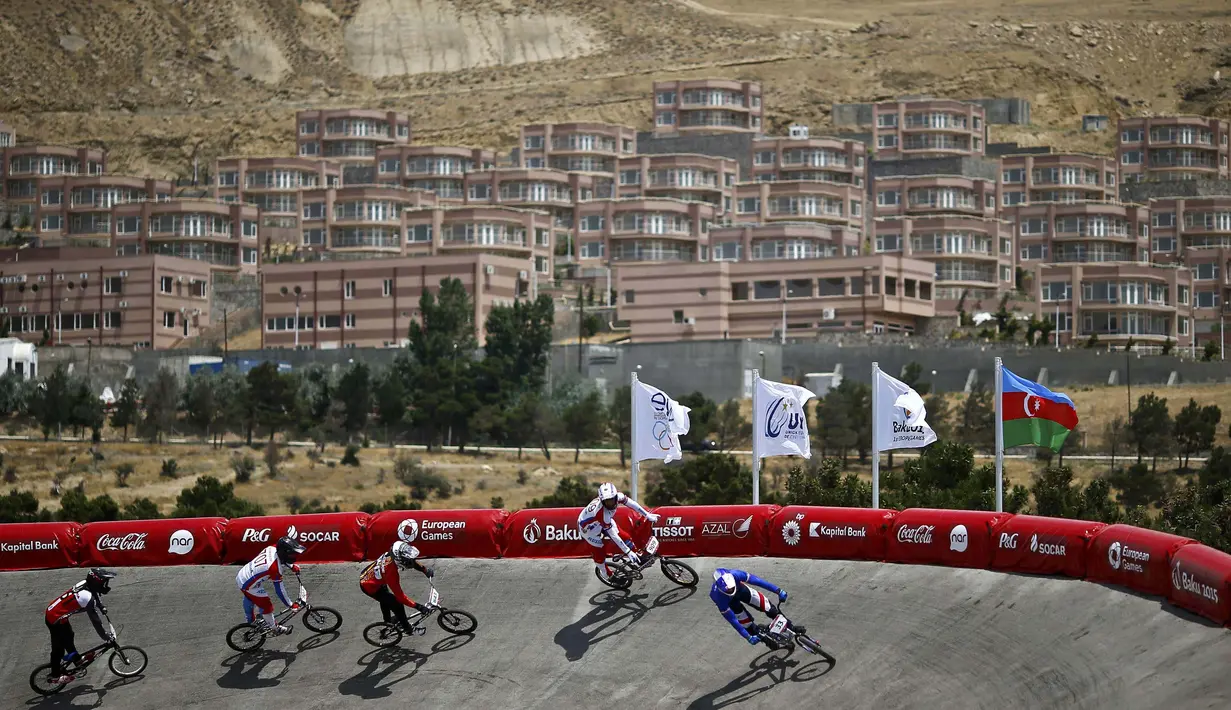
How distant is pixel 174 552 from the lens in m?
42.2

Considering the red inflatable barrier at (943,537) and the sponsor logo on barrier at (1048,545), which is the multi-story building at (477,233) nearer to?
the red inflatable barrier at (943,537)

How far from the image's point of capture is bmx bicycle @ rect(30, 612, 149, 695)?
3566 centimetres

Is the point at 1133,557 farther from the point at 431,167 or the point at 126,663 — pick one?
the point at 431,167

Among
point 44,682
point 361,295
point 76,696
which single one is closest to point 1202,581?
point 76,696

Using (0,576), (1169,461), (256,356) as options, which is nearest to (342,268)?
(256,356)

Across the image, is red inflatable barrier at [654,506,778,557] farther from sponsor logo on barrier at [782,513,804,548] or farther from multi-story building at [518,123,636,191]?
multi-story building at [518,123,636,191]

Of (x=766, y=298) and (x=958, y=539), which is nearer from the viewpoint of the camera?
(x=958, y=539)

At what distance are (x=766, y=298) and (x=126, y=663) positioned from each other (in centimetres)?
9498

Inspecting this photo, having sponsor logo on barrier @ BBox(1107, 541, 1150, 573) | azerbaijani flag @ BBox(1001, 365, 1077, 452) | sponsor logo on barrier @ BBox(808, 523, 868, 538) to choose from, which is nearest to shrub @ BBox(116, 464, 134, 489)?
sponsor logo on barrier @ BBox(808, 523, 868, 538)

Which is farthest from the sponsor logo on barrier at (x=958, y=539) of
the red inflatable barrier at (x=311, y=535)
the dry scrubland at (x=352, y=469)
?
the dry scrubland at (x=352, y=469)

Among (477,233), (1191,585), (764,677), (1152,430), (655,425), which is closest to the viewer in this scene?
(1191,585)

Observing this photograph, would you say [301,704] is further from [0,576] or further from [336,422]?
[336,422]

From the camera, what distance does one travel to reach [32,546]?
140 feet

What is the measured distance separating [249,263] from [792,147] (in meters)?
51.2
